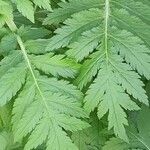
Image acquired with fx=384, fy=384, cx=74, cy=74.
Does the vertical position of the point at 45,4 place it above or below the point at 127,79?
above

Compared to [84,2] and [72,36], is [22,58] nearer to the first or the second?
[72,36]

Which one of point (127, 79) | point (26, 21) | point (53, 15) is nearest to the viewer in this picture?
point (127, 79)

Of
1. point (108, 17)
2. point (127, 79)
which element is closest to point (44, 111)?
point (127, 79)

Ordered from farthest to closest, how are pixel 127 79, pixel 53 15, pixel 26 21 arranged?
pixel 26 21 < pixel 53 15 < pixel 127 79

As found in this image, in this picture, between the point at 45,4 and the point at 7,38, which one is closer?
the point at 45,4

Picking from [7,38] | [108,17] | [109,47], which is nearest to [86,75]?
[109,47]

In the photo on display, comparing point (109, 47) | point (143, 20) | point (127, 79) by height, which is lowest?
point (127, 79)
